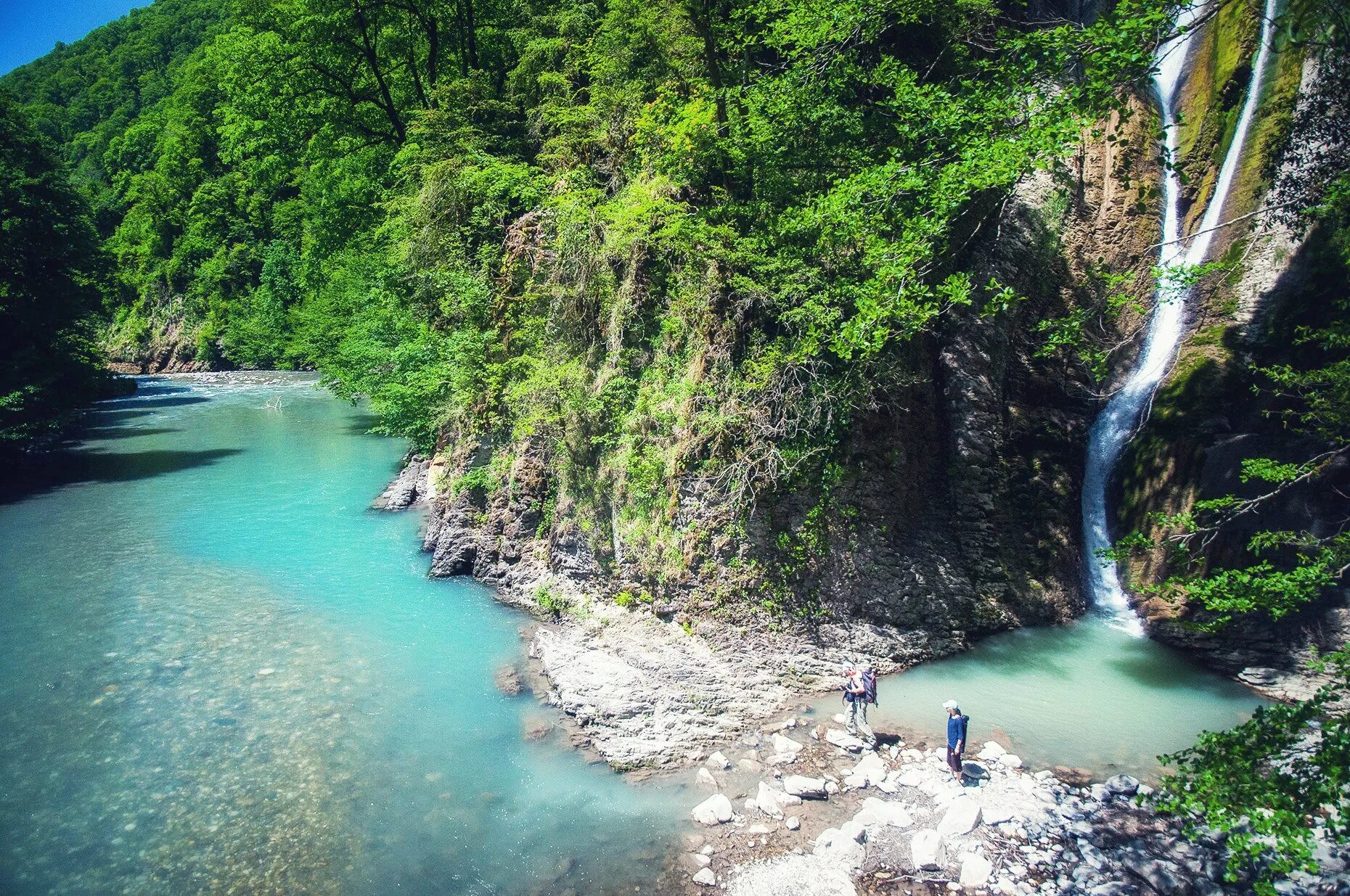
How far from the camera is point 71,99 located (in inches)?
3327

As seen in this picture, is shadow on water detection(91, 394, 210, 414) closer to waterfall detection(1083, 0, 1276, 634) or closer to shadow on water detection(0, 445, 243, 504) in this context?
shadow on water detection(0, 445, 243, 504)

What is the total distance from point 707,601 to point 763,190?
7178mm

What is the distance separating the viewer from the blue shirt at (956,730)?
9219mm

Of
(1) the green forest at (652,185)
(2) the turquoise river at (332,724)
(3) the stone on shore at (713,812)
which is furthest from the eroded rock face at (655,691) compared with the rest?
(1) the green forest at (652,185)

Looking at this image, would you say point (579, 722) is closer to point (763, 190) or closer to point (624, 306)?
point (624, 306)

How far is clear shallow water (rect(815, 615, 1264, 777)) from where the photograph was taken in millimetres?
10008

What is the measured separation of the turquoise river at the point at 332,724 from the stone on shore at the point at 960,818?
1732 millimetres

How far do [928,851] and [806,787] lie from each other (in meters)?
1.62

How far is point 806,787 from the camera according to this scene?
9133 mm

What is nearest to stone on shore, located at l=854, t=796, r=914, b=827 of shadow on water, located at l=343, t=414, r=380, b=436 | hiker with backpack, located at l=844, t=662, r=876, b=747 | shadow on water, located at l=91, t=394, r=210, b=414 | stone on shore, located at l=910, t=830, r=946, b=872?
stone on shore, located at l=910, t=830, r=946, b=872

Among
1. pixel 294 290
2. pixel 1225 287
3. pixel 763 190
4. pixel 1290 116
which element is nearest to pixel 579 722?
pixel 763 190

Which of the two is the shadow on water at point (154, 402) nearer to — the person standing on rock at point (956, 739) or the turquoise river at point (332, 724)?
the turquoise river at point (332, 724)

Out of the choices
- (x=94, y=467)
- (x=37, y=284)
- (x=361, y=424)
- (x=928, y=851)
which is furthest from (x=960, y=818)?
(x=37, y=284)

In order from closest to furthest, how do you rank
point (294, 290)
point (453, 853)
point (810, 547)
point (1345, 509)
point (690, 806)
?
point (453, 853) → point (690, 806) → point (1345, 509) → point (810, 547) → point (294, 290)
